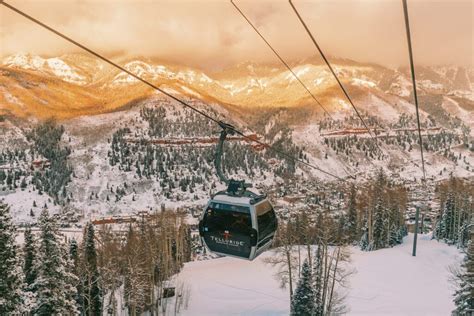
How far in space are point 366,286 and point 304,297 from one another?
51.5 ft

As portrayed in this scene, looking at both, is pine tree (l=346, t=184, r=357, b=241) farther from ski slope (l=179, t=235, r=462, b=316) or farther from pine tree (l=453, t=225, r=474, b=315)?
pine tree (l=453, t=225, r=474, b=315)

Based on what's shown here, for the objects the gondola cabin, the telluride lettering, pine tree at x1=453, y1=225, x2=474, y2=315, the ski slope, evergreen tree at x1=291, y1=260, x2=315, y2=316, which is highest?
the gondola cabin

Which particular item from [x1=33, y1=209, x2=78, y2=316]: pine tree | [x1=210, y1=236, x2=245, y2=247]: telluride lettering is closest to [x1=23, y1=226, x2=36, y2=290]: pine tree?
[x1=33, y1=209, x2=78, y2=316]: pine tree

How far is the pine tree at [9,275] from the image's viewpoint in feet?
68.8

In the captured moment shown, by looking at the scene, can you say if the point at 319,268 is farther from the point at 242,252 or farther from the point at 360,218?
the point at 360,218

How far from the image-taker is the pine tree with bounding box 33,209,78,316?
24.8 meters

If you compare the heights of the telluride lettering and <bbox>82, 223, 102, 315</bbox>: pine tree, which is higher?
the telluride lettering

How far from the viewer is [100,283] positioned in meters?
40.2

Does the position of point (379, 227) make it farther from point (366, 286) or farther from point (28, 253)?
point (28, 253)

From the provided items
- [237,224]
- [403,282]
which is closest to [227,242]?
[237,224]

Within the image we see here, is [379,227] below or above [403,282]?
above

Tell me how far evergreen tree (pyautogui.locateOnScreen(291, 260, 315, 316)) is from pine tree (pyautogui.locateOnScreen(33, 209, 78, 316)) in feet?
61.0

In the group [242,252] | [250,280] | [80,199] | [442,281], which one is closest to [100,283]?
[250,280]

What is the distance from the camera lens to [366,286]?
46938 millimetres
